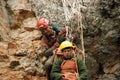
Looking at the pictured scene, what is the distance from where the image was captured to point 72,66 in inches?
Answer: 323

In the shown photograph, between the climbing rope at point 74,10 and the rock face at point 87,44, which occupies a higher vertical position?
the climbing rope at point 74,10

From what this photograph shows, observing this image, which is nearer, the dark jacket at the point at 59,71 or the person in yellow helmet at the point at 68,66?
the dark jacket at the point at 59,71

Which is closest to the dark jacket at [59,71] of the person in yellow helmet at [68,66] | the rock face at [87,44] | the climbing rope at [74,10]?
the person in yellow helmet at [68,66]

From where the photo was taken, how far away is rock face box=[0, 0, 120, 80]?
938 cm

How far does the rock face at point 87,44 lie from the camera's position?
9.38 m

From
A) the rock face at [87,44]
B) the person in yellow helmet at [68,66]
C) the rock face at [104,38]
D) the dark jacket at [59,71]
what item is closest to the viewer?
the dark jacket at [59,71]

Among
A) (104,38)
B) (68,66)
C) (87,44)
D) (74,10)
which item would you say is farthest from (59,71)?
(74,10)

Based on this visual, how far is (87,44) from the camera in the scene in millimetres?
10031

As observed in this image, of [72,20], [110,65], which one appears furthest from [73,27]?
[110,65]

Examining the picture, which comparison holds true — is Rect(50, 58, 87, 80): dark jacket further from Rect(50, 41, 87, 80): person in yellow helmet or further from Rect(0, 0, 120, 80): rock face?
Rect(0, 0, 120, 80): rock face

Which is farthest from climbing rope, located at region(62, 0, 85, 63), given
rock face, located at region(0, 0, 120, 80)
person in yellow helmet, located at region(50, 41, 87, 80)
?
person in yellow helmet, located at region(50, 41, 87, 80)

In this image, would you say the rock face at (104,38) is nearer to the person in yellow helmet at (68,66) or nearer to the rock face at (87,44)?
the rock face at (87,44)

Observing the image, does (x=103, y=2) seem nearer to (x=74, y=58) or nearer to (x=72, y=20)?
(x=72, y=20)

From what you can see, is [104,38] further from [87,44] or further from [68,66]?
[68,66]
